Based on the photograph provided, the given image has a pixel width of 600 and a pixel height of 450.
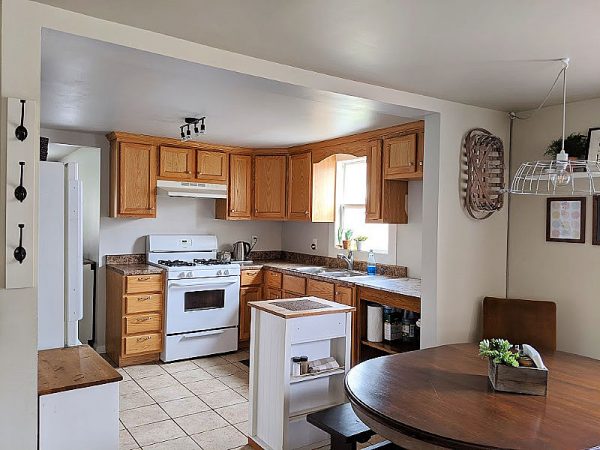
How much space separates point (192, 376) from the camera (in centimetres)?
453

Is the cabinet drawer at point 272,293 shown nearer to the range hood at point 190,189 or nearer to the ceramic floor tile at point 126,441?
the range hood at point 190,189


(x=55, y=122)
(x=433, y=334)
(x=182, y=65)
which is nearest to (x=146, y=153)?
(x=55, y=122)

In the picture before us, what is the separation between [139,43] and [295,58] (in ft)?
2.41

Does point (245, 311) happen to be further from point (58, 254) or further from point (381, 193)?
point (58, 254)

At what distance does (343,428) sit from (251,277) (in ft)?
10.6

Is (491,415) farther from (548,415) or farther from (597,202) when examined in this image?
(597,202)

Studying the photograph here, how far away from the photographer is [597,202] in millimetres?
3115

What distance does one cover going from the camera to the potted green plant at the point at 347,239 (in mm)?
5207

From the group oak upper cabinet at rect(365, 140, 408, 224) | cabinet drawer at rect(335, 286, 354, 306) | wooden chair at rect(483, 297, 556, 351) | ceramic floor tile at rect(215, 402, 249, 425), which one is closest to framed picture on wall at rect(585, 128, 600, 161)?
wooden chair at rect(483, 297, 556, 351)

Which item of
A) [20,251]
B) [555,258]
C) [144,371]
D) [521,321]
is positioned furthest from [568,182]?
[144,371]

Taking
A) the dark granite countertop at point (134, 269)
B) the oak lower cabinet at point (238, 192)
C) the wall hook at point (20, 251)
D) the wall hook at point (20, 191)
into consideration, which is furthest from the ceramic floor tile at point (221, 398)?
the wall hook at point (20, 191)

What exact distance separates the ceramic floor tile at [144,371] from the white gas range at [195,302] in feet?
0.52

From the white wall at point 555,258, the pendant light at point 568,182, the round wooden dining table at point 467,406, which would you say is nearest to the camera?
the round wooden dining table at point 467,406

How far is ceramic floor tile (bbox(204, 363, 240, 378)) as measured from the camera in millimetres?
4595
